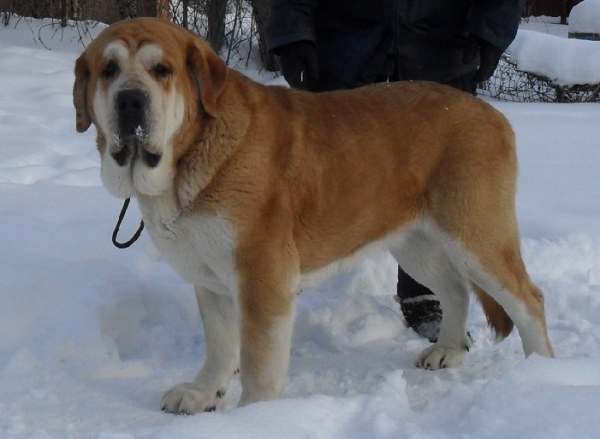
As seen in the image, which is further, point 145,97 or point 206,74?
point 206,74

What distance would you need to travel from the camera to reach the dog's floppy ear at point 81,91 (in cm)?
310

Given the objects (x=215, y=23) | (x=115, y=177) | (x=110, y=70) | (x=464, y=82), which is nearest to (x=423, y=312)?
(x=464, y=82)

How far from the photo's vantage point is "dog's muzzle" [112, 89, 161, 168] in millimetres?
2844

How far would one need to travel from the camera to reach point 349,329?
14.3 ft

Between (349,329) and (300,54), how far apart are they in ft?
4.74

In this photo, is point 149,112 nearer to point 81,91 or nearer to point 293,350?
point 81,91

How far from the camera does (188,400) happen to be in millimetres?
3381

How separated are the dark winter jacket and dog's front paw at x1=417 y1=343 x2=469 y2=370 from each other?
1.38 m

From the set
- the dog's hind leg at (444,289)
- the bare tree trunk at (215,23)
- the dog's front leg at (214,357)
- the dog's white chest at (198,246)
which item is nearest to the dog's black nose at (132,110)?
the dog's white chest at (198,246)

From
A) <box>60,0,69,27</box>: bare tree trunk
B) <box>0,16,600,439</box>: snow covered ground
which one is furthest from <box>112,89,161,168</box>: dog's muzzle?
<box>60,0,69,27</box>: bare tree trunk

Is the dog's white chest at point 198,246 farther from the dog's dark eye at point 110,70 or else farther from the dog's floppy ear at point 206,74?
the dog's dark eye at point 110,70

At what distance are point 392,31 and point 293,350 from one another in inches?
65.4

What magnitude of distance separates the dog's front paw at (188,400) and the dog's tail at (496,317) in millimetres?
1347

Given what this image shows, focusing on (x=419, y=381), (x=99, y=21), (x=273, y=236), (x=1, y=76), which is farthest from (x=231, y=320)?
(x=99, y=21)
